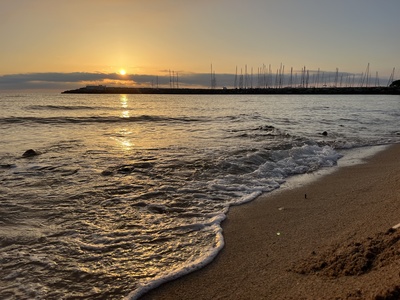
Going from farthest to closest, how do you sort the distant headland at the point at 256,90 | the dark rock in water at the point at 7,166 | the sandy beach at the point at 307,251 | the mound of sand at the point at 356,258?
the distant headland at the point at 256,90, the dark rock in water at the point at 7,166, the mound of sand at the point at 356,258, the sandy beach at the point at 307,251

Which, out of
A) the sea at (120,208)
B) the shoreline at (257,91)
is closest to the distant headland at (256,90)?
the shoreline at (257,91)

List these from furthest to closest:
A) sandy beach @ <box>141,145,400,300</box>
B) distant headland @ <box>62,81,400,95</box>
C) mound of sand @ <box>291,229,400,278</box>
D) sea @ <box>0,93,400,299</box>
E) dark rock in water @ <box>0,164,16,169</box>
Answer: distant headland @ <box>62,81,400,95</box>, dark rock in water @ <box>0,164,16,169</box>, sea @ <box>0,93,400,299</box>, mound of sand @ <box>291,229,400,278</box>, sandy beach @ <box>141,145,400,300</box>

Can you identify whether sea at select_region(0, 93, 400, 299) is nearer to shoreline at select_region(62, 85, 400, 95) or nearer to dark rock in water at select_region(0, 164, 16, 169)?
dark rock in water at select_region(0, 164, 16, 169)

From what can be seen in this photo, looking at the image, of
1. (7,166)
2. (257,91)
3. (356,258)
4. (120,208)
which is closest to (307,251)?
(356,258)

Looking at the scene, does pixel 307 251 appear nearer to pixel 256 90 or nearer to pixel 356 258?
pixel 356 258

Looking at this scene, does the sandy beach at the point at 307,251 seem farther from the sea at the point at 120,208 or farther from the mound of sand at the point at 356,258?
the sea at the point at 120,208

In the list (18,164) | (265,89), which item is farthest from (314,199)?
(265,89)

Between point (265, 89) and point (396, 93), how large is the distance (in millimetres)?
51060

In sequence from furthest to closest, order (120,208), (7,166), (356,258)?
(7,166) < (120,208) < (356,258)

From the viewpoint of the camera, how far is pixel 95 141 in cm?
1473

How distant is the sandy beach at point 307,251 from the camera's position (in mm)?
2906

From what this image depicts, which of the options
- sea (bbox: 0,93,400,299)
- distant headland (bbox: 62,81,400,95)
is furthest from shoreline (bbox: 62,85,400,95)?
sea (bbox: 0,93,400,299)

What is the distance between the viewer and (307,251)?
12.9 feet

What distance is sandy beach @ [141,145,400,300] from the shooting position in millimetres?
2906
